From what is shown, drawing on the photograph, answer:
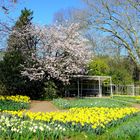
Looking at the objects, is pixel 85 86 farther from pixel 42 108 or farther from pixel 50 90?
pixel 42 108

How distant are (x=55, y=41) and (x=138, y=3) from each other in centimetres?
1381

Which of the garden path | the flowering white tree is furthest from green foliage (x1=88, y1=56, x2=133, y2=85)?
the garden path

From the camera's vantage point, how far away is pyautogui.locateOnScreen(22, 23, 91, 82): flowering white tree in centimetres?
2397

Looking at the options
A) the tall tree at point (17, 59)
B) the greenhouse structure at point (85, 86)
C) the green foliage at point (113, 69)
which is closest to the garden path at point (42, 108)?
the tall tree at point (17, 59)

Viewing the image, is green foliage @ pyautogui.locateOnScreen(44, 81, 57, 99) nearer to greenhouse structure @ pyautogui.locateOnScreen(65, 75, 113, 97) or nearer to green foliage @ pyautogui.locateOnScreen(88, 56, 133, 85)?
greenhouse structure @ pyautogui.locateOnScreen(65, 75, 113, 97)

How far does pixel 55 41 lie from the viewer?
976 inches

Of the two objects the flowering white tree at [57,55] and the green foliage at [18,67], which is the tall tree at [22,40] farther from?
the flowering white tree at [57,55]

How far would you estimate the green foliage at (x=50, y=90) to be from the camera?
24.6 meters

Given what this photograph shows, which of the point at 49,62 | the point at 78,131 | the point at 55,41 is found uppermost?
the point at 55,41

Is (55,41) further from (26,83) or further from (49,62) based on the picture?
(26,83)

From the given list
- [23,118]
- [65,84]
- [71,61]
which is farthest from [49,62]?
[23,118]

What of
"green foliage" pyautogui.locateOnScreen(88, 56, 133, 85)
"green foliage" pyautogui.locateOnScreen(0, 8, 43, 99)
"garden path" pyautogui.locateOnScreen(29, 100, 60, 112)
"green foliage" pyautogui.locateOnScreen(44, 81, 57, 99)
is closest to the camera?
"garden path" pyautogui.locateOnScreen(29, 100, 60, 112)

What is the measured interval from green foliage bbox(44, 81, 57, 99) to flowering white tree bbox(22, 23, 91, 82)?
24.3 inches

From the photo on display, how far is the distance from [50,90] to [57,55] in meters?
2.46
